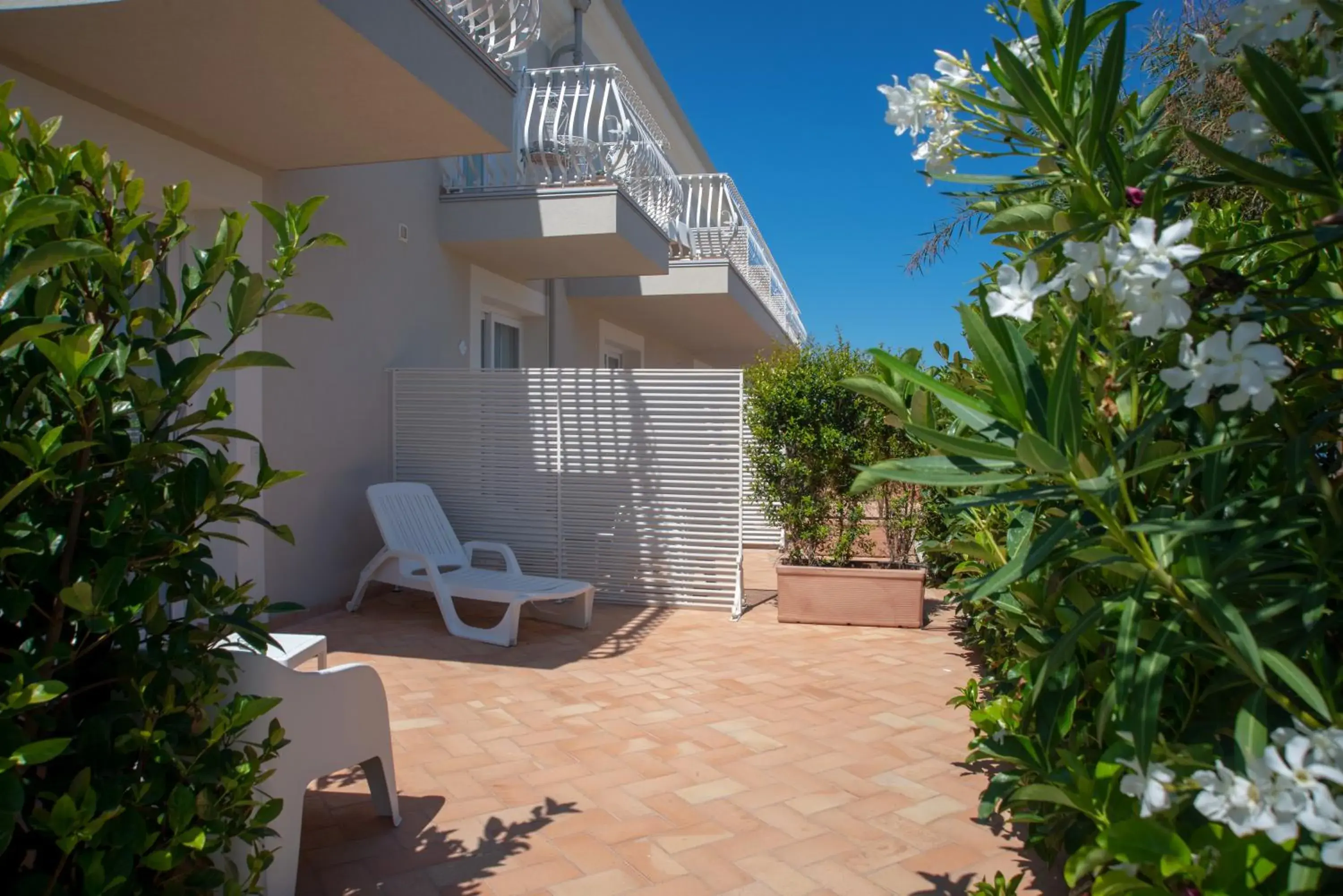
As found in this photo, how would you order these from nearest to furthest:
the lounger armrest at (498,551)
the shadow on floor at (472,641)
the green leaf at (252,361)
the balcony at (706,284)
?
the green leaf at (252,361) < the shadow on floor at (472,641) < the lounger armrest at (498,551) < the balcony at (706,284)

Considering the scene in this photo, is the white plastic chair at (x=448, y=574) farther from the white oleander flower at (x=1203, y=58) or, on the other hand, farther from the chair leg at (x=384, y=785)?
the white oleander flower at (x=1203, y=58)

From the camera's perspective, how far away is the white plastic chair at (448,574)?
20.2 feet

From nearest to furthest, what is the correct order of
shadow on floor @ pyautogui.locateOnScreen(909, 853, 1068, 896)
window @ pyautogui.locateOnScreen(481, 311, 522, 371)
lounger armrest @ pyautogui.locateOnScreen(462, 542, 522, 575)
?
shadow on floor @ pyautogui.locateOnScreen(909, 853, 1068, 896) < lounger armrest @ pyautogui.locateOnScreen(462, 542, 522, 575) < window @ pyautogui.locateOnScreen(481, 311, 522, 371)

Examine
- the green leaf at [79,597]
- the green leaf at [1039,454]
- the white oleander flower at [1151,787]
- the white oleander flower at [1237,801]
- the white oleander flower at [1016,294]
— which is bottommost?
the white oleander flower at [1151,787]

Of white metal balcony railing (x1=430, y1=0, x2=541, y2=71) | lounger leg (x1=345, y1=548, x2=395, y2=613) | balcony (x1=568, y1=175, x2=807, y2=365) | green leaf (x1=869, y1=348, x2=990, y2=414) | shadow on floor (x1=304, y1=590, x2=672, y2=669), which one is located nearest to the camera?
green leaf (x1=869, y1=348, x2=990, y2=414)

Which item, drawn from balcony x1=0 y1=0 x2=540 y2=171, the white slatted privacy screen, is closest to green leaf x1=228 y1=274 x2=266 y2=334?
balcony x1=0 y1=0 x2=540 y2=171

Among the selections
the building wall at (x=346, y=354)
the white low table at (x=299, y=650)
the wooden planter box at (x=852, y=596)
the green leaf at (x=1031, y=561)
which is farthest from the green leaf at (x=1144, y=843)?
the building wall at (x=346, y=354)

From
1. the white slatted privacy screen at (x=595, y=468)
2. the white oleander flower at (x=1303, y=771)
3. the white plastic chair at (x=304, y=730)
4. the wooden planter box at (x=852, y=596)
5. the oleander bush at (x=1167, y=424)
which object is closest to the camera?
the white oleander flower at (x=1303, y=771)

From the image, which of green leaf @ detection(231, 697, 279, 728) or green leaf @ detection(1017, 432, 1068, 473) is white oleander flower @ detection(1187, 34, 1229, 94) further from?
green leaf @ detection(231, 697, 279, 728)

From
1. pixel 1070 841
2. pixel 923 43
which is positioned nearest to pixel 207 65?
pixel 923 43

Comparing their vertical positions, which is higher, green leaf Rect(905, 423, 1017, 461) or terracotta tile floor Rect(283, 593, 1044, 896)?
green leaf Rect(905, 423, 1017, 461)

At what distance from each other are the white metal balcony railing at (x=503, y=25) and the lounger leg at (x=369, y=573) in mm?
3550

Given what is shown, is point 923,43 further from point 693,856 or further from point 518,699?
point 518,699

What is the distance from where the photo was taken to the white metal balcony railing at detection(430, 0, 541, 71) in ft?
19.5
